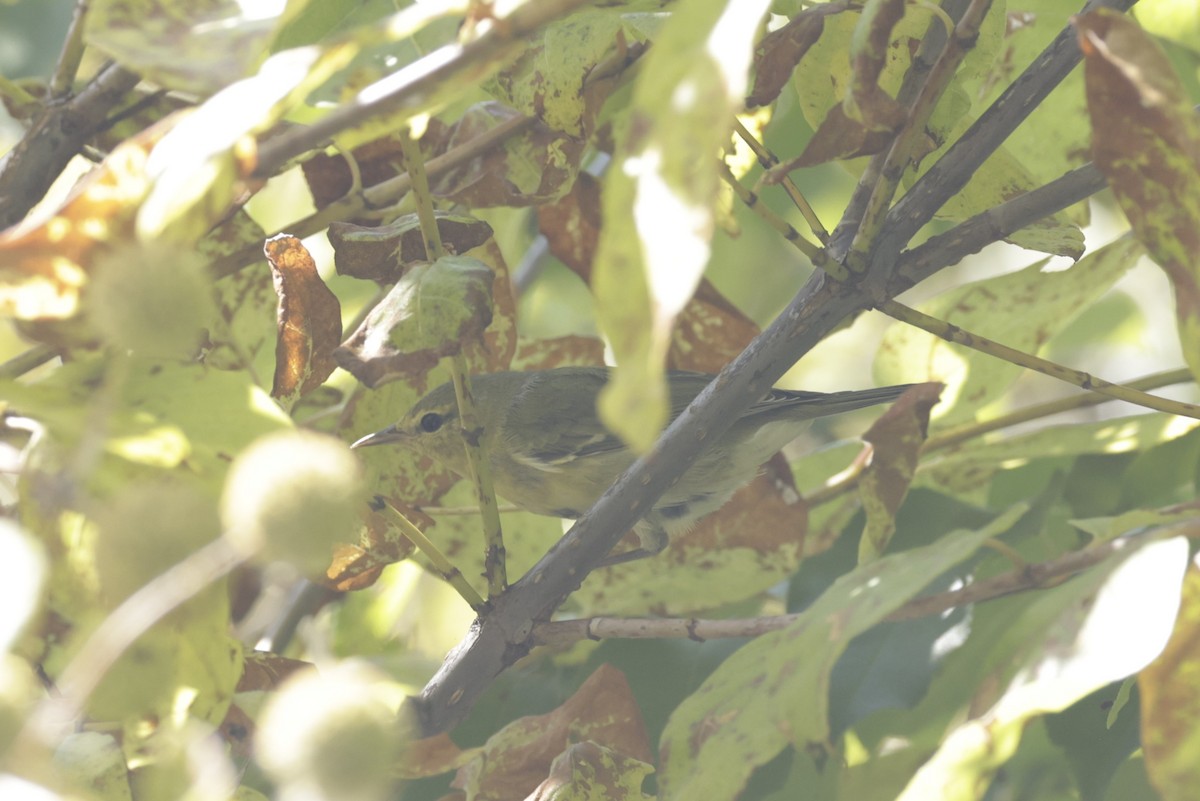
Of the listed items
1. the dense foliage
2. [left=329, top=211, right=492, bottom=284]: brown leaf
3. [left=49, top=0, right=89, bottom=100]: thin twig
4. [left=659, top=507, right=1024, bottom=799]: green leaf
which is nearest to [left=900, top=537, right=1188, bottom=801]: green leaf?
the dense foliage

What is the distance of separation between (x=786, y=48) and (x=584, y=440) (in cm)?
195

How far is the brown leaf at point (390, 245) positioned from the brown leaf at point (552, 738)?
60 centimetres

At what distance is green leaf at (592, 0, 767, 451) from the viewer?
64cm

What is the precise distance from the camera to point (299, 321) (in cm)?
137

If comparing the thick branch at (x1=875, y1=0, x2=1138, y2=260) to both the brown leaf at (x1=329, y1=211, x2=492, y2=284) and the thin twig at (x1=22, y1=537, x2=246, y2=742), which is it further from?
the thin twig at (x1=22, y1=537, x2=246, y2=742)

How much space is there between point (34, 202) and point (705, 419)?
109 centimetres

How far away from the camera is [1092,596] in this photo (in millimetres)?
1050

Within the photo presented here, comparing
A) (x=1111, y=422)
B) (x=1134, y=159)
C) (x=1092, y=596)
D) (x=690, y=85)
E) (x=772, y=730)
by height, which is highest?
(x=690, y=85)

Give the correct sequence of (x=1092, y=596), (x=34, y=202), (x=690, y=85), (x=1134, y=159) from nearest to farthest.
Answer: (x=690, y=85)
(x=1134, y=159)
(x=1092, y=596)
(x=34, y=202)

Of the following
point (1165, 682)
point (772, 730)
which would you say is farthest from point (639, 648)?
point (1165, 682)

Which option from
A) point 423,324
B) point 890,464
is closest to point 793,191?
point 890,464

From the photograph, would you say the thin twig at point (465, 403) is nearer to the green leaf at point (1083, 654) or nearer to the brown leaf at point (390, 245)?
the brown leaf at point (390, 245)

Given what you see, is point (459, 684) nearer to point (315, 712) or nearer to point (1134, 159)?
point (315, 712)

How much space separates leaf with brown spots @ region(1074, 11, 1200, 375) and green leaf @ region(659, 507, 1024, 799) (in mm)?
322
